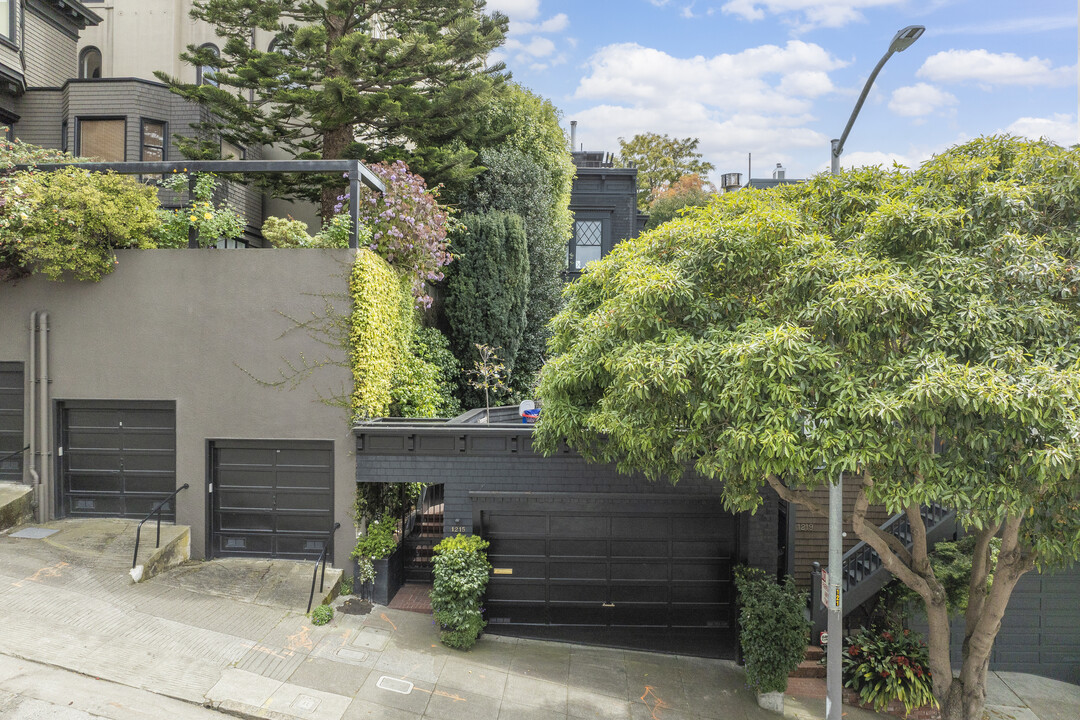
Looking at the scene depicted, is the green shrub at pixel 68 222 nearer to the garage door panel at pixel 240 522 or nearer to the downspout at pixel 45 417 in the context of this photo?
the downspout at pixel 45 417

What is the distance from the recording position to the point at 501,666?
9.78 metres

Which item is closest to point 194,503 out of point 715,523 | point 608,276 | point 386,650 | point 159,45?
point 386,650

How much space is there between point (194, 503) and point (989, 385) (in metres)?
12.0

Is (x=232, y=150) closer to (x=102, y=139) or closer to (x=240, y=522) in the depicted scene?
(x=102, y=139)

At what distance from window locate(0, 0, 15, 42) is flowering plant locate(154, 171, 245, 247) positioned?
1008cm

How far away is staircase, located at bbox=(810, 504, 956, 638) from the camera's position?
10.5m

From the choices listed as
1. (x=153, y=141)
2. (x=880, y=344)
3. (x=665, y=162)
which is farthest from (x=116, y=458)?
(x=665, y=162)

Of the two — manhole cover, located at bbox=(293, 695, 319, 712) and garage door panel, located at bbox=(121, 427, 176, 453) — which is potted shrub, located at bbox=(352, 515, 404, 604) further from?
garage door panel, located at bbox=(121, 427, 176, 453)

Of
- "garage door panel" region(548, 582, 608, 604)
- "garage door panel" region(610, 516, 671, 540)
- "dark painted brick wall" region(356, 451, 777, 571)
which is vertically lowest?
"garage door panel" region(548, 582, 608, 604)

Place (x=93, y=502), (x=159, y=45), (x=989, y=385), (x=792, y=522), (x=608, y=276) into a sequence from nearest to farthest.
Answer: (x=989, y=385) → (x=608, y=276) → (x=792, y=522) → (x=93, y=502) → (x=159, y=45)

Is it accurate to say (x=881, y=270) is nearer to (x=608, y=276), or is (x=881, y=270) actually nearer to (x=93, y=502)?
(x=608, y=276)

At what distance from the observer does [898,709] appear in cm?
986

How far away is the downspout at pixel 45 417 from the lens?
1157cm

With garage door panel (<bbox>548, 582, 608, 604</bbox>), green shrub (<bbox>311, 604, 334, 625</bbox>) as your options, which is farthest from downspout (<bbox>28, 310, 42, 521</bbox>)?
garage door panel (<bbox>548, 582, 608, 604</bbox>)
